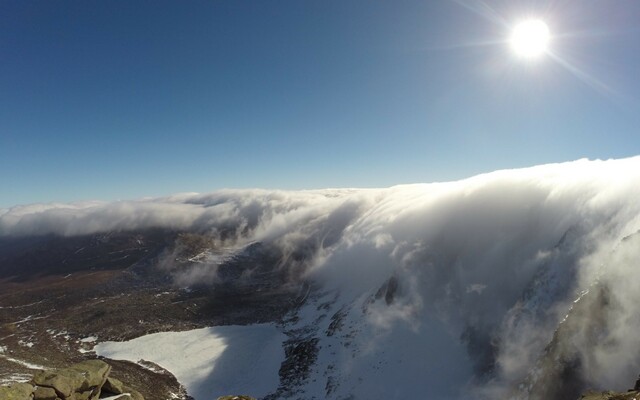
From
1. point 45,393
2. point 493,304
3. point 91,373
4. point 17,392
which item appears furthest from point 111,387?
point 493,304

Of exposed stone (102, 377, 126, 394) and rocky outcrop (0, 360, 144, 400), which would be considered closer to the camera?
rocky outcrop (0, 360, 144, 400)

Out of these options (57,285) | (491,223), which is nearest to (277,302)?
(491,223)

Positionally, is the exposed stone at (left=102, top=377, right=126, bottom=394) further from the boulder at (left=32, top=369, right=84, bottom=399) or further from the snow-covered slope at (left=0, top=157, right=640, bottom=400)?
the snow-covered slope at (left=0, top=157, right=640, bottom=400)

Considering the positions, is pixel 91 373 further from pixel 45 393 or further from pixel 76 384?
pixel 45 393

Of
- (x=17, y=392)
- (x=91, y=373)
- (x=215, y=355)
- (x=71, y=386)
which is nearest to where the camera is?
(x=17, y=392)

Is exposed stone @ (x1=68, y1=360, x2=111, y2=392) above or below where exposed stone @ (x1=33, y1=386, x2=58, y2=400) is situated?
below

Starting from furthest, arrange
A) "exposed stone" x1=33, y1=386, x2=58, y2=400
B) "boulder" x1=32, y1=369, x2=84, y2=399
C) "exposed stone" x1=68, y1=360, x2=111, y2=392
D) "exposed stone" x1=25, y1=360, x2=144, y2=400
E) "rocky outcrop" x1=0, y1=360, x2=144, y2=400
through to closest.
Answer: "exposed stone" x1=68, y1=360, x2=111, y2=392 < "boulder" x1=32, y1=369, x2=84, y2=399 < "exposed stone" x1=25, y1=360, x2=144, y2=400 < "exposed stone" x1=33, y1=386, x2=58, y2=400 < "rocky outcrop" x1=0, y1=360, x2=144, y2=400

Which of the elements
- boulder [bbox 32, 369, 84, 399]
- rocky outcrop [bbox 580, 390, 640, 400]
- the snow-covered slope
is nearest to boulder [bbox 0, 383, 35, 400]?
boulder [bbox 32, 369, 84, 399]

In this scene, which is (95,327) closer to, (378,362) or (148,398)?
(148,398)
